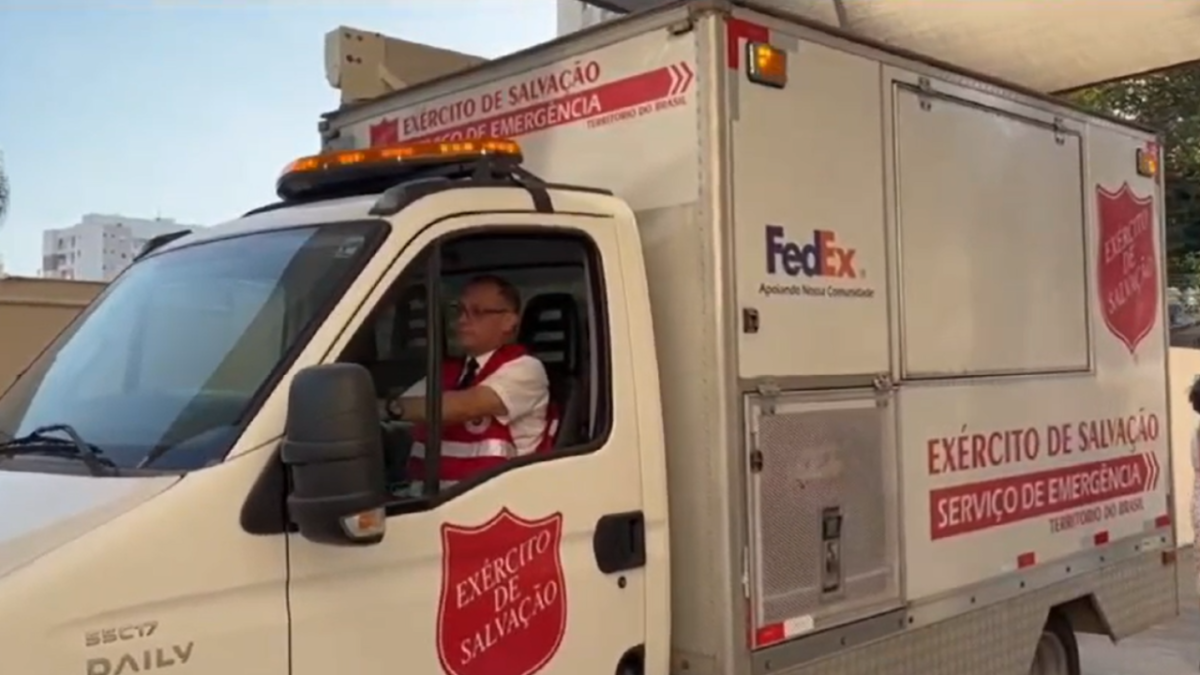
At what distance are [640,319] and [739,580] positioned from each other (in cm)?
82

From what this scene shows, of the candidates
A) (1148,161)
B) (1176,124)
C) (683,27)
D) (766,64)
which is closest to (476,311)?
(683,27)

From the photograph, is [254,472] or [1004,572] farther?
[1004,572]

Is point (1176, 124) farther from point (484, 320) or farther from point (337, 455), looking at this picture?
point (337, 455)

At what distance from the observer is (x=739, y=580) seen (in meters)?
3.83

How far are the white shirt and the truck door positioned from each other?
0.07 metres

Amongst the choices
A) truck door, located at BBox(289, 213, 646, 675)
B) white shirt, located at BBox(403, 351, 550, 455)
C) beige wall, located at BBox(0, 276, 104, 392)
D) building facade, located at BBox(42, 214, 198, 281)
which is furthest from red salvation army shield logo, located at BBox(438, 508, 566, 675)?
building facade, located at BBox(42, 214, 198, 281)

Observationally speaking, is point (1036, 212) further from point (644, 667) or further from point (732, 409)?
point (644, 667)

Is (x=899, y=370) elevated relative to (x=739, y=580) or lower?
elevated

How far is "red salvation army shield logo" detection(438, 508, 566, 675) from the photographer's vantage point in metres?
3.27

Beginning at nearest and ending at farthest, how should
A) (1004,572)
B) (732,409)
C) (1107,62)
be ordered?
(732,409) → (1004,572) → (1107,62)

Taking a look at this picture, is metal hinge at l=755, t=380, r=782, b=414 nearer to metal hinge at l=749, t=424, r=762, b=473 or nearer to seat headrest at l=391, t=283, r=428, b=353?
metal hinge at l=749, t=424, r=762, b=473

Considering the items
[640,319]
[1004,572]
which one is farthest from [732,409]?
[1004,572]

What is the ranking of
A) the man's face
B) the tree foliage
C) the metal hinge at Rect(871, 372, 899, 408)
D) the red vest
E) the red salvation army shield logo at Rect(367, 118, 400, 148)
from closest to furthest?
the red vest < the man's face < the metal hinge at Rect(871, 372, 899, 408) < the red salvation army shield logo at Rect(367, 118, 400, 148) < the tree foliage

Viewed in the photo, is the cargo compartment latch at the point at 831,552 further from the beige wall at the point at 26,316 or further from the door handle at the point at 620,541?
the beige wall at the point at 26,316
